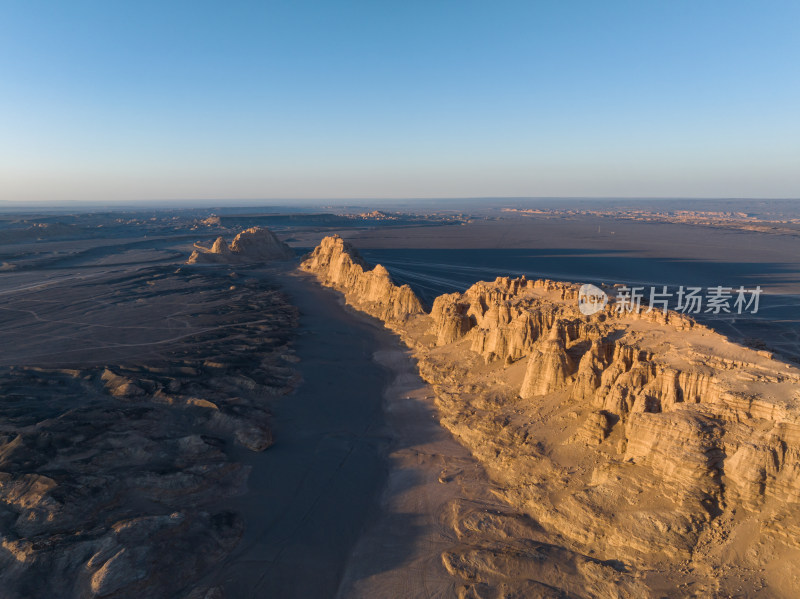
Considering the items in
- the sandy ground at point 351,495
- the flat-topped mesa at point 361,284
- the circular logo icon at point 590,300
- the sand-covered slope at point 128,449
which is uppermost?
the circular logo icon at point 590,300

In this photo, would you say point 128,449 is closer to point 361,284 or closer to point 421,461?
point 421,461

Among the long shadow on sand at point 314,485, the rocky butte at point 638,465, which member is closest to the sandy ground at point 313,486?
the long shadow on sand at point 314,485

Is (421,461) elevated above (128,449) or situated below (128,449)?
below

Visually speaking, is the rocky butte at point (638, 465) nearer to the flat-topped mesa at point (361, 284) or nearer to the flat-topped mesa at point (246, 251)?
the flat-topped mesa at point (361, 284)

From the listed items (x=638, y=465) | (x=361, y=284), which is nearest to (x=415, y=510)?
(x=638, y=465)

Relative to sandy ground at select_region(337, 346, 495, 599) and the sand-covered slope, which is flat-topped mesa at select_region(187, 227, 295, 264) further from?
sandy ground at select_region(337, 346, 495, 599)

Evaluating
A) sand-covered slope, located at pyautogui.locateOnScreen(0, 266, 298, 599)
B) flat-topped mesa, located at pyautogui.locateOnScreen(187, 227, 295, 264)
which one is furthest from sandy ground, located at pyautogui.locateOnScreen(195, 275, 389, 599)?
flat-topped mesa, located at pyautogui.locateOnScreen(187, 227, 295, 264)
